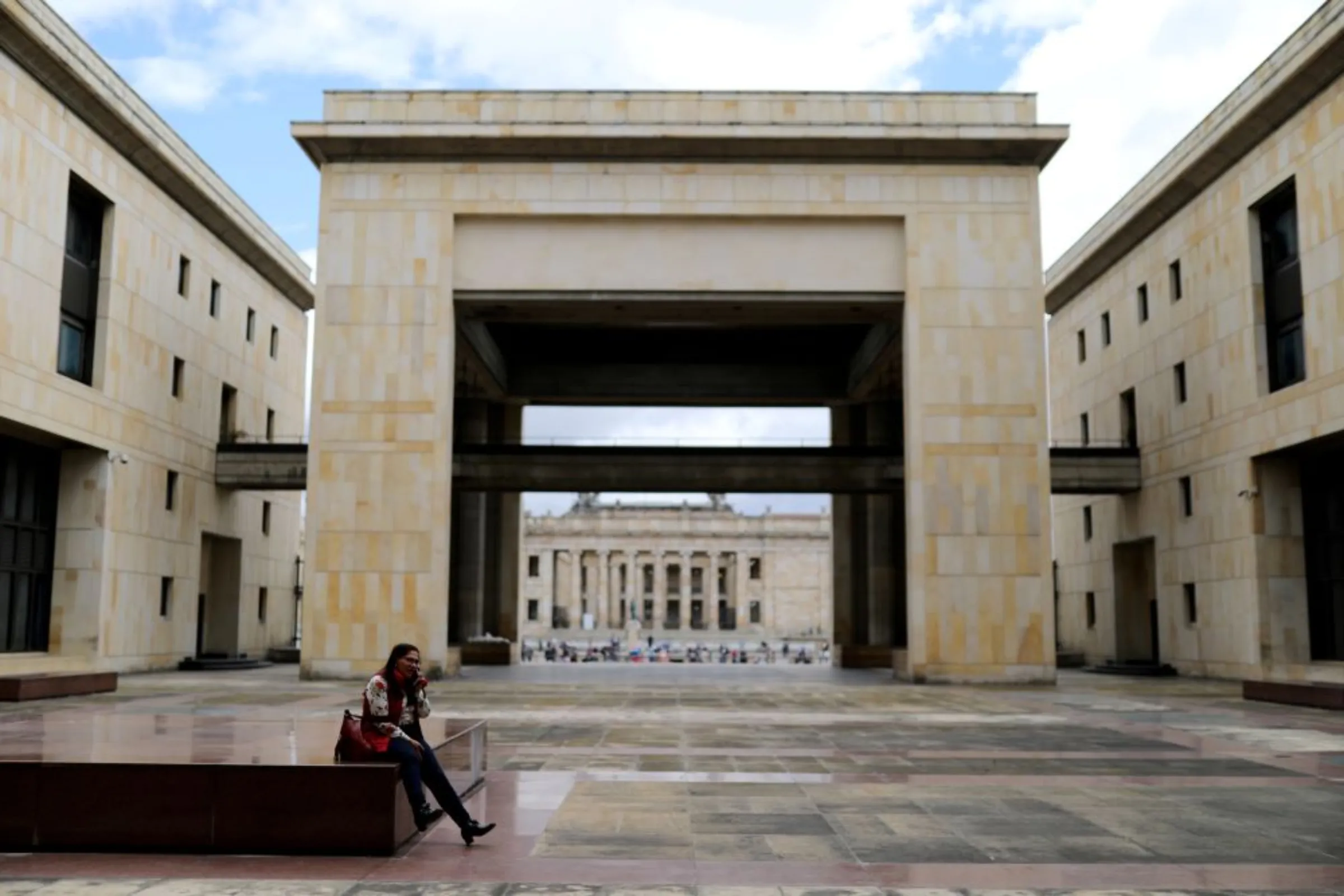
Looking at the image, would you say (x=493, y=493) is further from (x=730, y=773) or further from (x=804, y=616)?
(x=804, y=616)

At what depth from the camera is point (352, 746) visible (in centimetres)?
1066

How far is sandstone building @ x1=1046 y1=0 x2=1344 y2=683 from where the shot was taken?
3241cm

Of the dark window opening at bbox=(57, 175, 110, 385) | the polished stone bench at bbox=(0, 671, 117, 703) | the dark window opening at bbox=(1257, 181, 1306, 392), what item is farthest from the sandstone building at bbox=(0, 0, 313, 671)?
the dark window opening at bbox=(1257, 181, 1306, 392)

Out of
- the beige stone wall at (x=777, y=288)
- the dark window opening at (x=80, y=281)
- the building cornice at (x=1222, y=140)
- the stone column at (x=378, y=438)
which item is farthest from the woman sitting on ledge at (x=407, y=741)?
the building cornice at (x=1222, y=140)

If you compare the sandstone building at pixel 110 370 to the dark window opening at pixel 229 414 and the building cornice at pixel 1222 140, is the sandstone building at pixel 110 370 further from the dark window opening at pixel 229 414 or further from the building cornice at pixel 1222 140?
the building cornice at pixel 1222 140

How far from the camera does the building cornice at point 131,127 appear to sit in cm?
3139

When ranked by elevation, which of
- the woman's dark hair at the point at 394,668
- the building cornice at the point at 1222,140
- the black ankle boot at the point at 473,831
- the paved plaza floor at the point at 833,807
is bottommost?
the paved plaza floor at the point at 833,807

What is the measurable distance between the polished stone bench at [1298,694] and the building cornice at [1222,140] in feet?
51.1

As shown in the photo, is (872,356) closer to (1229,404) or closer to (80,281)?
(1229,404)

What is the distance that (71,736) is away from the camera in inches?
520

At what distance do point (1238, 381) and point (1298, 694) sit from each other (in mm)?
12789

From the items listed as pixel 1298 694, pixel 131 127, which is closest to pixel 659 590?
pixel 131 127

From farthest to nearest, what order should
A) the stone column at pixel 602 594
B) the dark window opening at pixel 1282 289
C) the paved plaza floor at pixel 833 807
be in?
the stone column at pixel 602 594
the dark window opening at pixel 1282 289
the paved plaza floor at pixel 833 807

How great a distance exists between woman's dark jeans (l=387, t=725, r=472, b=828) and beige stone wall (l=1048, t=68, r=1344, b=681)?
1089 inches
